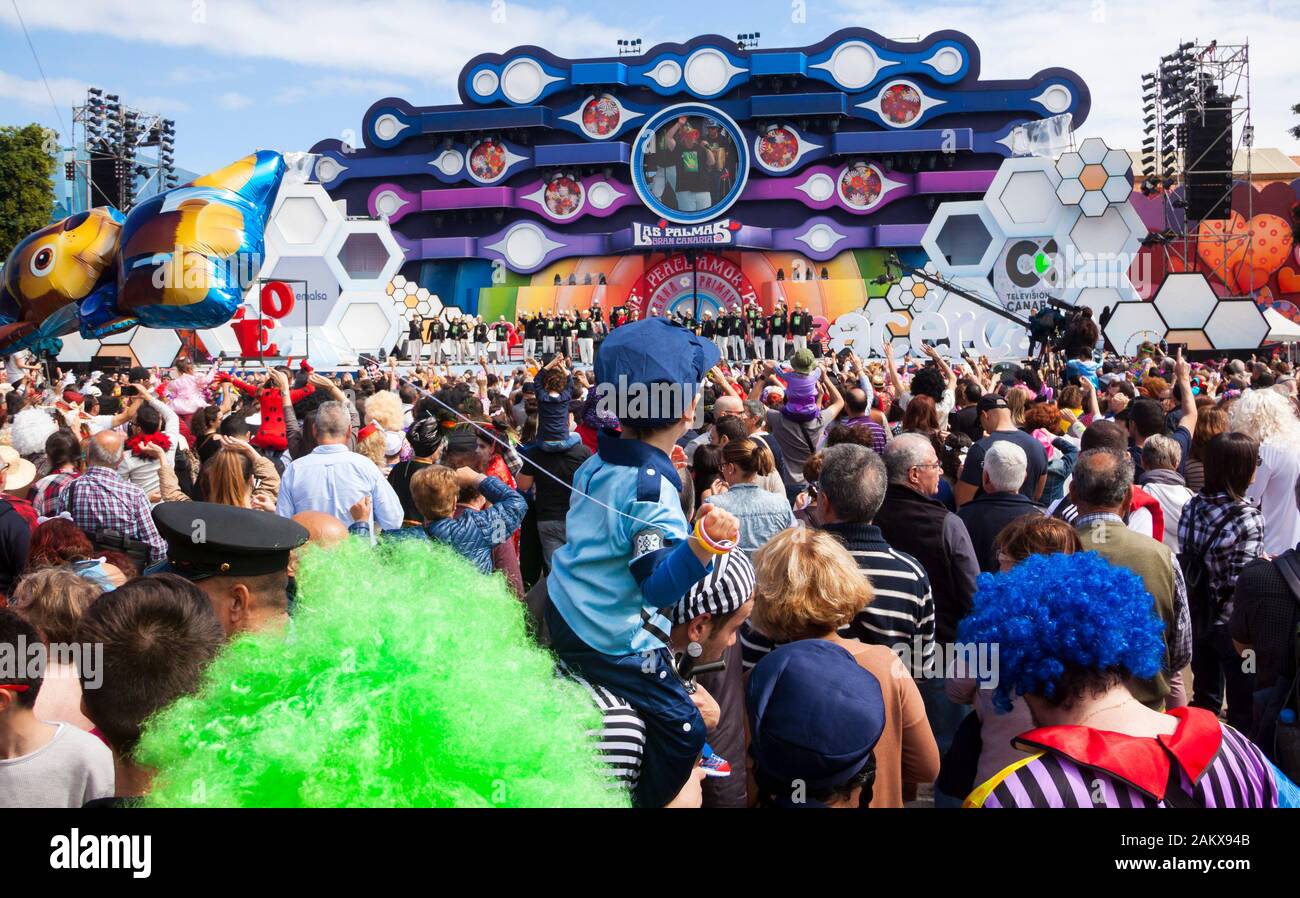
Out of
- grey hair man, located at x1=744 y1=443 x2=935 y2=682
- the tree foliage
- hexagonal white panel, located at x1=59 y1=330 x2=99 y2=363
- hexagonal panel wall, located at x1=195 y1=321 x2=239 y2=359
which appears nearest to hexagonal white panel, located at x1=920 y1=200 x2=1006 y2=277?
hexagonal panel wall, located at x1=195 y1=321 x2=239 y2=359

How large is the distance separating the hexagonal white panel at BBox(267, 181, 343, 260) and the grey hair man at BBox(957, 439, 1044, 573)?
36.2m

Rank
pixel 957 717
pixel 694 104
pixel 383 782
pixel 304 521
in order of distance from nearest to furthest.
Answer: pixel 383 782 → pixel 304 521 → pixel 957 717 → pixel 694 104

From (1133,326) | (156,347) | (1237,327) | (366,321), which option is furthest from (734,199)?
(156,347)

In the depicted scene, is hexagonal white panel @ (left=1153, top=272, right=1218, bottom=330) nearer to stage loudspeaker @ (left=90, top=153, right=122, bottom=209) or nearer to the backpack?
the backpack

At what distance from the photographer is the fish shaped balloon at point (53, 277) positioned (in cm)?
559

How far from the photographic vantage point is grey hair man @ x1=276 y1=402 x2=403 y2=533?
4914mm

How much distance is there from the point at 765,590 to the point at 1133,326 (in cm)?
2856

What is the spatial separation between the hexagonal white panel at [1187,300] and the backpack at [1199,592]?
25.1 metres

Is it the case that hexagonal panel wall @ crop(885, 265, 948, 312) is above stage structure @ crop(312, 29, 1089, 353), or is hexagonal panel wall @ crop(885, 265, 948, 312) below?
below

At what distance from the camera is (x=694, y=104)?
40531 millimetres
